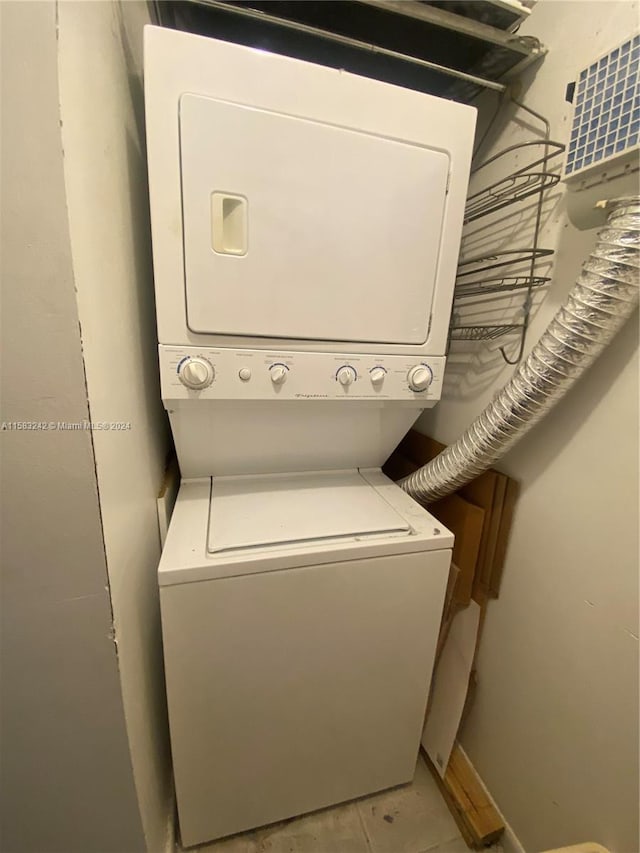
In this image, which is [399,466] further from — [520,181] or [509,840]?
[509,840]

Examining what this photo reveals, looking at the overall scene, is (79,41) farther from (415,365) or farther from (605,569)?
(605,569)

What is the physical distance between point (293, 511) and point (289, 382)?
1.14 feet

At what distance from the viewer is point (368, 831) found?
3.60 ft

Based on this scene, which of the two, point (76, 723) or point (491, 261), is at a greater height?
point (491, 261)

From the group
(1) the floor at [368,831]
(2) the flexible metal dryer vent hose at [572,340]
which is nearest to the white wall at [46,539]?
(1) the floor at [368,831]

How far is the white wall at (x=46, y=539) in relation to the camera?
17.1 inches

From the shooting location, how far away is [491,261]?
1137 mm

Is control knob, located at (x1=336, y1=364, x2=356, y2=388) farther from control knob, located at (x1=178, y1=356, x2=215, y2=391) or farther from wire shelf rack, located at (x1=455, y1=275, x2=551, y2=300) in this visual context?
wire shelf rack, located at (x1=455, y1=275, x2=551, y2=300)

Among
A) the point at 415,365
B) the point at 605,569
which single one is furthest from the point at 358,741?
the point at 415,365

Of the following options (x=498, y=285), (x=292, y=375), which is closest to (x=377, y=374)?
(x=292, y=375)

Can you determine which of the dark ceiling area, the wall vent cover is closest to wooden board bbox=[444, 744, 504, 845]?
the wall vent cover

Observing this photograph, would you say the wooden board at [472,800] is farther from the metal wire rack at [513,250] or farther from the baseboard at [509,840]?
the metal wire rack at [513,250]

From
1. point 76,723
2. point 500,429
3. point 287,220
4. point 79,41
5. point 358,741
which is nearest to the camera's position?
point 79,41

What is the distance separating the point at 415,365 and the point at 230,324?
1.60 ft
